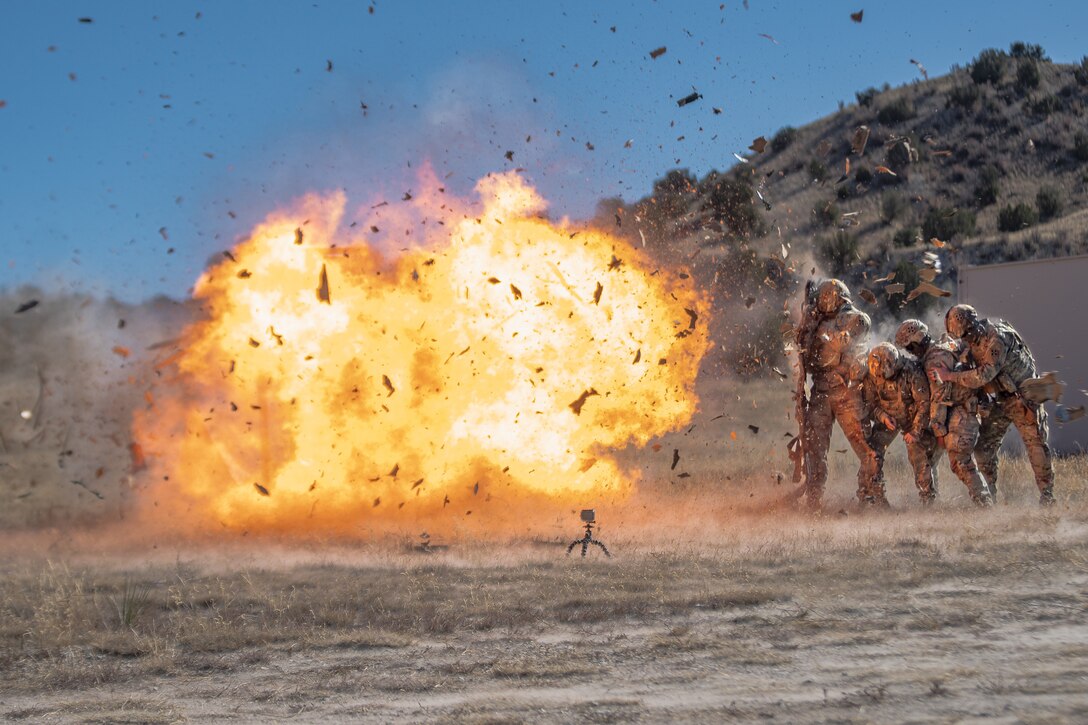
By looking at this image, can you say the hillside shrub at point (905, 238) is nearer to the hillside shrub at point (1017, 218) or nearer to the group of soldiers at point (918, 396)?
the hillside shrub at point (1017, 218)

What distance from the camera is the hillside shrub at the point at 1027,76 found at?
5444 cm

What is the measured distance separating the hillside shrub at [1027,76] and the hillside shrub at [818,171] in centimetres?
1228

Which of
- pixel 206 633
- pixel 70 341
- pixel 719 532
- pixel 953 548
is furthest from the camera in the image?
pixel 70 341

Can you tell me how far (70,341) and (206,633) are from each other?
13.7 meters

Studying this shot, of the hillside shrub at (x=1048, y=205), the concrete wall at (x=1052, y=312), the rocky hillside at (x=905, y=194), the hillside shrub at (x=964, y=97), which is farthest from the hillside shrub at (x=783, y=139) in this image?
the concrete wall at (x=1052, y=312)

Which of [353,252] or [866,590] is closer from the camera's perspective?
[866,590]

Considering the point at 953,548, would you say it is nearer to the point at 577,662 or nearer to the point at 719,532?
the point at 719,532

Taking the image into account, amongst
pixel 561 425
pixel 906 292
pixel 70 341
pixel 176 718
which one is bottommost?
pixel 176 718

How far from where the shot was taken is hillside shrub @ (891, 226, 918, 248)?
43.6m

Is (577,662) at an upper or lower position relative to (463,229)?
lower

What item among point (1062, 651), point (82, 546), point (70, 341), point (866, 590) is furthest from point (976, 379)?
point (70, 341)

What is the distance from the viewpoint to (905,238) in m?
43.7

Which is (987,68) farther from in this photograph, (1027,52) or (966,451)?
(966,451)

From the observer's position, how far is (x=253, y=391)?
45.4ft
